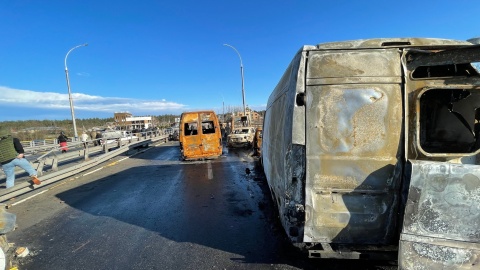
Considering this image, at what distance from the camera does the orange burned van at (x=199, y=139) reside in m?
13.1

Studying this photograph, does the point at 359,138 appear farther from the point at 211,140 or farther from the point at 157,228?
the point at 211,140

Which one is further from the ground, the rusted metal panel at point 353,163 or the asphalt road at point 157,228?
the rusted metal panel at point 353,163

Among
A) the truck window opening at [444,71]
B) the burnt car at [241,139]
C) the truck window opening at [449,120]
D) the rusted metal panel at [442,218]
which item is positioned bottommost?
the burnt car at [241,139]

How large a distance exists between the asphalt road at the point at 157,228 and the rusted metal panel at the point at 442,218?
96 cm

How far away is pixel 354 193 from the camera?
9.93 ft

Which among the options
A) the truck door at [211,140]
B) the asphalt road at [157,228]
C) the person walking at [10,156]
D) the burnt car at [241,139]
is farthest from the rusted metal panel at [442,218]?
the burnt car at [241,139]

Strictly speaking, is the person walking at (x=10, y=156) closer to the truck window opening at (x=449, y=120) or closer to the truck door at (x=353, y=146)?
the truck door at (x=353, y=146)

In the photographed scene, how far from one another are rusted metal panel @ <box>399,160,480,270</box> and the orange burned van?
435 inches

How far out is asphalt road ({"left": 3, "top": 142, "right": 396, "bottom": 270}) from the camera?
376cm

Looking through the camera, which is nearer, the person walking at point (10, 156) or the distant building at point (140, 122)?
the person walking at point (10, 156)

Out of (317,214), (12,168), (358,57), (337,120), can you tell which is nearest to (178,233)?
(317,214)

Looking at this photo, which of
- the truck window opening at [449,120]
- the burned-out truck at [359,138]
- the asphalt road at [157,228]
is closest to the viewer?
the burned-out truck at [359,138]

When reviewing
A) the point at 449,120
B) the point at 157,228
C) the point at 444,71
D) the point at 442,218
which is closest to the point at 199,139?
the point at 157,228

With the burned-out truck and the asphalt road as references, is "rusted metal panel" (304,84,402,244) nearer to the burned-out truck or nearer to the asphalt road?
the burned-out truck
